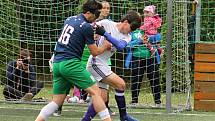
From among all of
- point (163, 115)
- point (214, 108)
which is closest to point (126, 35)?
point (163, 115)

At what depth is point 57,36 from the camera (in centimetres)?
1188

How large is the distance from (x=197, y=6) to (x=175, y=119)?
242 centimetres

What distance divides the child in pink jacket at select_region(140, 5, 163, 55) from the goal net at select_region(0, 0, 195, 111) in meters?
0.24

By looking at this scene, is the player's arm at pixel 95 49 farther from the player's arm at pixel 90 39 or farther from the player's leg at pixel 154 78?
the player's leg at pixel 154 78

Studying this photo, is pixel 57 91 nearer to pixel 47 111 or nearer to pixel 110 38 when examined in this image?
pixel 47 111

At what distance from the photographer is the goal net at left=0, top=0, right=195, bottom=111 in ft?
35.4

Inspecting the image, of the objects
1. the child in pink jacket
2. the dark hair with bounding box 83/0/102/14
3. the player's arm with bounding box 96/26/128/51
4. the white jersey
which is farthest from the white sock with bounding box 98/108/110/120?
the child in pink jacket

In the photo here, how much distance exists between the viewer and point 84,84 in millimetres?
7090

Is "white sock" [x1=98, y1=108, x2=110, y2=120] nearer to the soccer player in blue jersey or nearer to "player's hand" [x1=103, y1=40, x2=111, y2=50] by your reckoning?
the soccer player in blue jersey

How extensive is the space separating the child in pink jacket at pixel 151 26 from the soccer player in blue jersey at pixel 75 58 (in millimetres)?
3555

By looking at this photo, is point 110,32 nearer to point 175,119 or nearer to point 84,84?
point 84,84

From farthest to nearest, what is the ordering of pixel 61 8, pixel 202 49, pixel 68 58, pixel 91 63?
pixel 61 8 → pixel 202 49 → pixel 91 63 → pixel 68 58

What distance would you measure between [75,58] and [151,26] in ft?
12.6

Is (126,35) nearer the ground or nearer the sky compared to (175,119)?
nearer the sky
